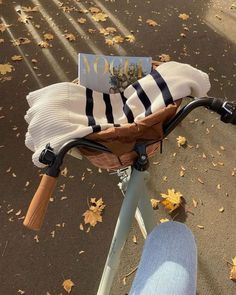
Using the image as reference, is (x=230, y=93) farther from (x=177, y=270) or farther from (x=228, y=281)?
(x=177, y=270)

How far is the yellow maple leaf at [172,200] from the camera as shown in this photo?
2523 millimetres

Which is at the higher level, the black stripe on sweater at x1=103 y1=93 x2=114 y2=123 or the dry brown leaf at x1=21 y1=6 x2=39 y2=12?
the black stripe on sweater at x1=103 y1=93 x2=114 y2=123

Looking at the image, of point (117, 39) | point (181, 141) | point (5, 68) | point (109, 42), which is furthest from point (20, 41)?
A: point (181, 141)

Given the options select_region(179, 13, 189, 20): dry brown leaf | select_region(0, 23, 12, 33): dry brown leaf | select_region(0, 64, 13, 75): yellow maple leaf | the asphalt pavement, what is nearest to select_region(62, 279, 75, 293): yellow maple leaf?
the asphalt pavement

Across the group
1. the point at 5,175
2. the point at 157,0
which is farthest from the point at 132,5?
the point at 5,175

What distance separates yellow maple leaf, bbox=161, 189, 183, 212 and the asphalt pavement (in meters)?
0.05

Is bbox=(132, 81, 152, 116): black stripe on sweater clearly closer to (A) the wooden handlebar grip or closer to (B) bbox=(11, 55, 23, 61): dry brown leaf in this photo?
(A) the wooden handlebar grip

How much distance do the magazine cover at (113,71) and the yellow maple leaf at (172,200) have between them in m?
1.33

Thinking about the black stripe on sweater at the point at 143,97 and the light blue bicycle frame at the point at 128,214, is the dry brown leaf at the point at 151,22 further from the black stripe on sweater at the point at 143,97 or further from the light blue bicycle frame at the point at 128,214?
the black stripe on sweater at the point at 143,97

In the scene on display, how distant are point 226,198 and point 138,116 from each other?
167cm

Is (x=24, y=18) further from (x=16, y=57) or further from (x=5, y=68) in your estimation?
(x=5, y=68)

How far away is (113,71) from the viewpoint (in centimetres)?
143

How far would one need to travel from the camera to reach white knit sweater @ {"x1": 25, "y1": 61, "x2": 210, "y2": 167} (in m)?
1.13

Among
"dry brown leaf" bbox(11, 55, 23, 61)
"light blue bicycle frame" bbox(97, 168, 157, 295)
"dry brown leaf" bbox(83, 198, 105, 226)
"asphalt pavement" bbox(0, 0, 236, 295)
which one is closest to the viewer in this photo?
"light blue bicycle frame" bbox(97, 168, 157, 295)
